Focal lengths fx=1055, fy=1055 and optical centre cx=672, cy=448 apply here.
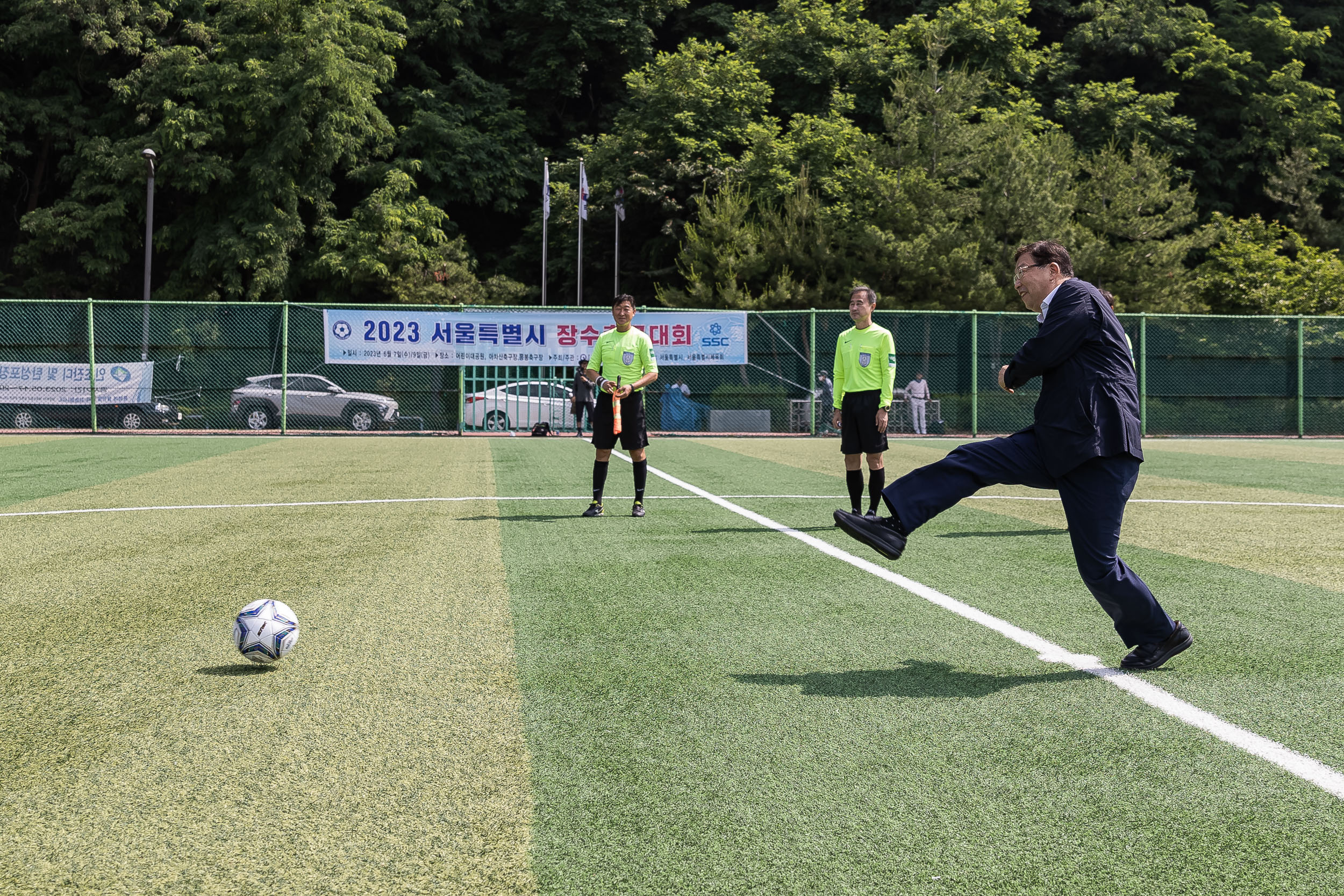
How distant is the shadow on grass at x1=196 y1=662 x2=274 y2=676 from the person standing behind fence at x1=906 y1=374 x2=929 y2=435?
2047cm

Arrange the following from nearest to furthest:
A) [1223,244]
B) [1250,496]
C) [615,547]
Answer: [615,547]
[1250,496]
[1223,244]

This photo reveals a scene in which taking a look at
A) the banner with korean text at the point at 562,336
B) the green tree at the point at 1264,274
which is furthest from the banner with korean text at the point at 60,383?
the green tree at the point at 1264,274

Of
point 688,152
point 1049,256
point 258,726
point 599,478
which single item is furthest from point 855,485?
point 688,152

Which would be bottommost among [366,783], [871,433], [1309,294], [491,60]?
[366,783]

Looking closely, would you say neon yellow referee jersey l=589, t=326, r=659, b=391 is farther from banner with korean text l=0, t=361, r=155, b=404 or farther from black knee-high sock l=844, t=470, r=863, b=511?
banner with korean text l=0, t=361, r=155, b=404

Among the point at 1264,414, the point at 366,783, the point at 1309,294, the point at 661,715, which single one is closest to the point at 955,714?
the point at 661,715

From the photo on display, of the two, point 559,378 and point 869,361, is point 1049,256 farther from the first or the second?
point 559,378

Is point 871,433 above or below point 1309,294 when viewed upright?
below

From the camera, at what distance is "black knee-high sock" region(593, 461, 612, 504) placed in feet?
29.5

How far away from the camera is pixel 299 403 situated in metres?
22.0

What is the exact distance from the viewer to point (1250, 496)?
10.7 metres

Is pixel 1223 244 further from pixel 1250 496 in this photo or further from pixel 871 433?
pixel 871 433

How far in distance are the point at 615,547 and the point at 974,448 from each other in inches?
133

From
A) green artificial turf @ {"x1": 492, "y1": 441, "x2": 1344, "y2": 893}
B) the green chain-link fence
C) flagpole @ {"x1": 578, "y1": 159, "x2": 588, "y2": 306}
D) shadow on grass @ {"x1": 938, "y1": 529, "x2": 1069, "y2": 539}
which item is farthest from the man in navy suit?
flagpole @ {"x1": 578, "y1": 159, "x2": 588, "y2": 306}
